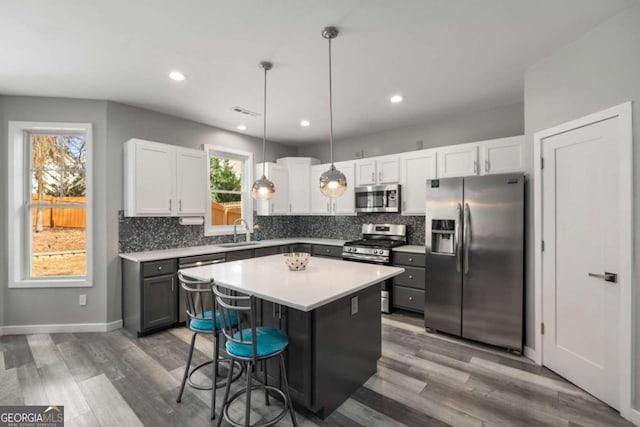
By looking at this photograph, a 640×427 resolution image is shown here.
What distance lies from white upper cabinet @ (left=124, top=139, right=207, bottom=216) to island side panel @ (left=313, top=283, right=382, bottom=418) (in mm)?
2766

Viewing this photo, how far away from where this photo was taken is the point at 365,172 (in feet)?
15.4

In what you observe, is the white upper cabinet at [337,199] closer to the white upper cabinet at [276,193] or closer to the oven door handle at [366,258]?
the white upper cabinet at [276,193]

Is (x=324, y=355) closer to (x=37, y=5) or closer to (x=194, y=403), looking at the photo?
(x=194, y=403)

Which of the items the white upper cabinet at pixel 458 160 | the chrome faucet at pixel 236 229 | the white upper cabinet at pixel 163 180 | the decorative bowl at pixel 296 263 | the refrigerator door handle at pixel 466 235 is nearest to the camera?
the decorative bowl at pixel 296 263

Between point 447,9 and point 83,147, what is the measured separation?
4163 millimetres

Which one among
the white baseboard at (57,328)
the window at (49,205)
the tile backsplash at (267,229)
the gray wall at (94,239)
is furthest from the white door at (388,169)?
the white baseboard at (57,328)

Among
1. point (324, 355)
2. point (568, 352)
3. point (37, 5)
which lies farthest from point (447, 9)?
point (568, 352)

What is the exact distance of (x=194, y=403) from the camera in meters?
2.16

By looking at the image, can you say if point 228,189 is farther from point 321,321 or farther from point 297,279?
point 321,321

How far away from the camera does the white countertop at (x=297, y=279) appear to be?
179cm

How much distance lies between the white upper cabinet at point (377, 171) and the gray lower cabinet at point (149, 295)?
295 cm

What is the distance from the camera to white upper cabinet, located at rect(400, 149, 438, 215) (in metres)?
4.02

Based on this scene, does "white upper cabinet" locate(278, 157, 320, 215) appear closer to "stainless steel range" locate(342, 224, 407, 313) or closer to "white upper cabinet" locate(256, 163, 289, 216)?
"white upper cabinet" locate(256, 163, 289, 216)

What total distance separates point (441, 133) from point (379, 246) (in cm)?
189
